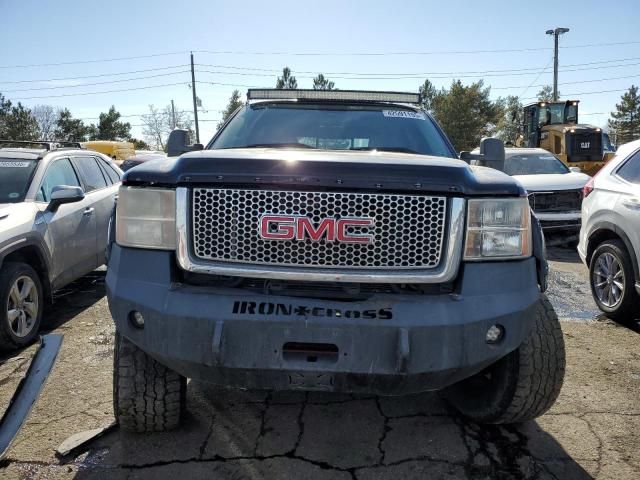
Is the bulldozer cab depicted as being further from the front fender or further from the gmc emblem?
the gmc emblem

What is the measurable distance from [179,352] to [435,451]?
4.67 feet

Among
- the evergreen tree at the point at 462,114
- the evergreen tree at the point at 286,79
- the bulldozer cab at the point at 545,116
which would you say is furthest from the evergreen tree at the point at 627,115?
the bulldozer cab at the point at 545,116

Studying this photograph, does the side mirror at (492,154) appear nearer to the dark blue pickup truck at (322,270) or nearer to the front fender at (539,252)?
the front fender at (539,252)

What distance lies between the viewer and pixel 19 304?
4125 millimetres

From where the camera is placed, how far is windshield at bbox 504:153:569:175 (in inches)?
394

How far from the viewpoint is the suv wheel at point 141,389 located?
2592mm

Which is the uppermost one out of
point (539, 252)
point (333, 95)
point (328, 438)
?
point (333, 95)

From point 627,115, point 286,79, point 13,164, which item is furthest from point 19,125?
point 627,115

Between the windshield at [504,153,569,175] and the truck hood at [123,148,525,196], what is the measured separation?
26.8 ft

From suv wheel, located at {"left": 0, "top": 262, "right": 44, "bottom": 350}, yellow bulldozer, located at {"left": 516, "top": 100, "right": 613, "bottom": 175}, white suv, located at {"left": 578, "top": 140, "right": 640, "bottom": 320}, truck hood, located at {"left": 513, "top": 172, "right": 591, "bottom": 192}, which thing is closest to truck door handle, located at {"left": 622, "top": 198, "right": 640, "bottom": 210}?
white suv, located at {"left": 578, "top": 140, "right": 640, "bottom": 320}

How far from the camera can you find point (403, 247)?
2.31 m

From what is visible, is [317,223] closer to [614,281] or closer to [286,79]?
[614,281]

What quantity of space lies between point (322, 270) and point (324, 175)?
0.42 meters

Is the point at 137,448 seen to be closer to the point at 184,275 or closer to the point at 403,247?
the point at 184,275
